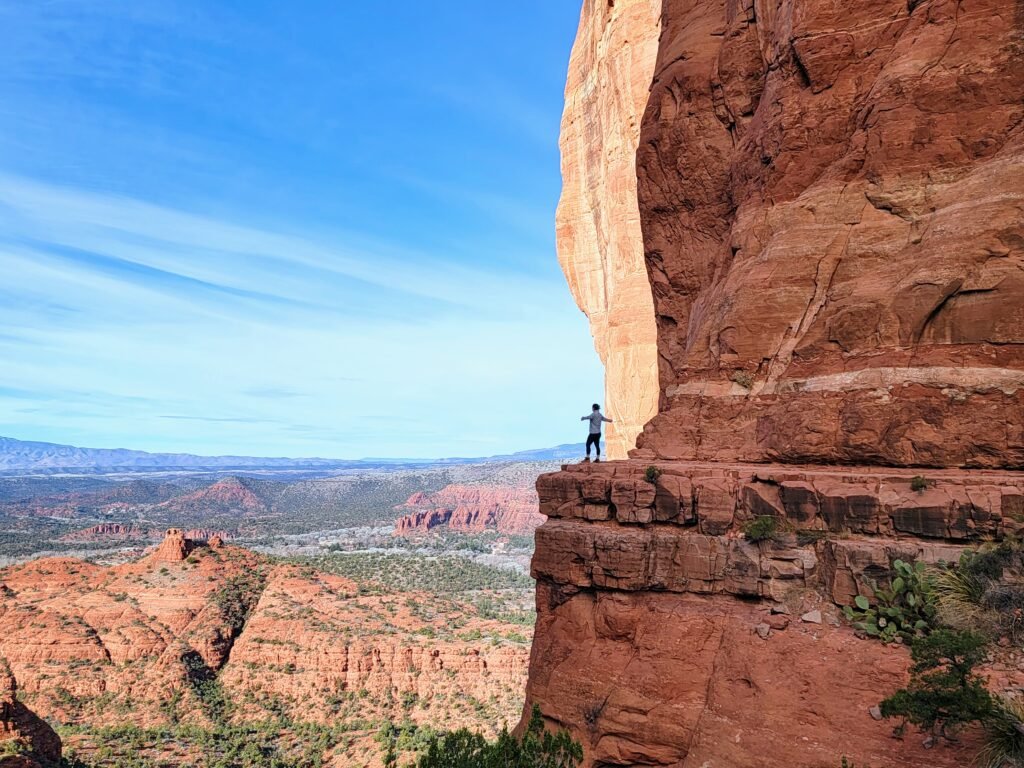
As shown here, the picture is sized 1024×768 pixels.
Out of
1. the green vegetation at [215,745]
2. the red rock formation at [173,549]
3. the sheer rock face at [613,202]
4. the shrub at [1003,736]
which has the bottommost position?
the green vegetation at [215,745]

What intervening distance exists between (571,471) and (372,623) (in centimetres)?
4601

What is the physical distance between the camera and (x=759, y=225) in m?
16.2

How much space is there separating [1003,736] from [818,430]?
5449mm

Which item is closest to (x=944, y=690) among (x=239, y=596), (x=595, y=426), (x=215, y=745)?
(x=595, y=426)

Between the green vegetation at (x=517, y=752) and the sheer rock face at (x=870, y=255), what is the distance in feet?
19.2

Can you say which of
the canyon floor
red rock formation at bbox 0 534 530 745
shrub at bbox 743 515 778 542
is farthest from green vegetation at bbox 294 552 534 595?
shrub at bbox 743 515 778 542

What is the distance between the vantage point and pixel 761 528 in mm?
12914

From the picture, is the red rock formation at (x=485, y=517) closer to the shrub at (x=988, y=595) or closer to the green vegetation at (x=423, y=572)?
the green vegetation at (x=423, y=572)

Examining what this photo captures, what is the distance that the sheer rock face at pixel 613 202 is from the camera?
3734 centimetres

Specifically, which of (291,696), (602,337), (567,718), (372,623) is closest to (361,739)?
(291,696)

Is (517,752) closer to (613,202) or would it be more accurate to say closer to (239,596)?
(613,202)

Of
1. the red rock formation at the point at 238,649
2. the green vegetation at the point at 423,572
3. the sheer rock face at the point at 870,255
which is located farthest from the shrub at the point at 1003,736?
the green vegetation at the point at 423,572

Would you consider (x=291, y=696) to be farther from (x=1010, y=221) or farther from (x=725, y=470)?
(x=1010, y=221)

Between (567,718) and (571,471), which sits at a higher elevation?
(571,471)
